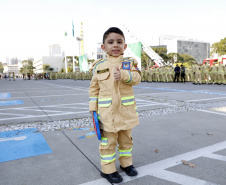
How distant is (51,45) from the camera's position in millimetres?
188750

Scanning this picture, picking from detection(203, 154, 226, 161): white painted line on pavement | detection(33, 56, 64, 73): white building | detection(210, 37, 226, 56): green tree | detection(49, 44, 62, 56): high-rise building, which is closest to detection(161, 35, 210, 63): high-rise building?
detection(33, 56, 64, 73): white building

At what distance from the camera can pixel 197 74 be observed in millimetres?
15195

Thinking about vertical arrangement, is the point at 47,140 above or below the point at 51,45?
below

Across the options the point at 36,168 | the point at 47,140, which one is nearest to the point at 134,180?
the point at 36,168

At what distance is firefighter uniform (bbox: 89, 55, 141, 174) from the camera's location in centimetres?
197

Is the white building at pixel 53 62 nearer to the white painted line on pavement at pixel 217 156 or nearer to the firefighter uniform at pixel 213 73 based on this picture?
the firefighter uniform at pixel 213 73

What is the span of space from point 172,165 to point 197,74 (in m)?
14.2

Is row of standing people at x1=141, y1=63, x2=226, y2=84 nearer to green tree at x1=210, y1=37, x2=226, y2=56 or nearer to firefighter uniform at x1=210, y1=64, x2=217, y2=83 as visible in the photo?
firefighter uniform at x1=210, y1=64, x2=217, y2=83

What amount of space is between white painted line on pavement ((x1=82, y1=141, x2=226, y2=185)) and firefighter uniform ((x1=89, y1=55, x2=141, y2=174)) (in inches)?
13.5

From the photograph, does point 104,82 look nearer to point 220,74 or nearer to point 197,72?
point 197,72

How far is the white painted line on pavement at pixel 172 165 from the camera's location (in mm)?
1992

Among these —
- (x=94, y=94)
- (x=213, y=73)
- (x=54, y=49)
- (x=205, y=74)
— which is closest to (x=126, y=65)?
(x=94, y=94)

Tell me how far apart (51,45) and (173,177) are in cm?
20030

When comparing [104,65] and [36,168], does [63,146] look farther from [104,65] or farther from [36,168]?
[104,65]
